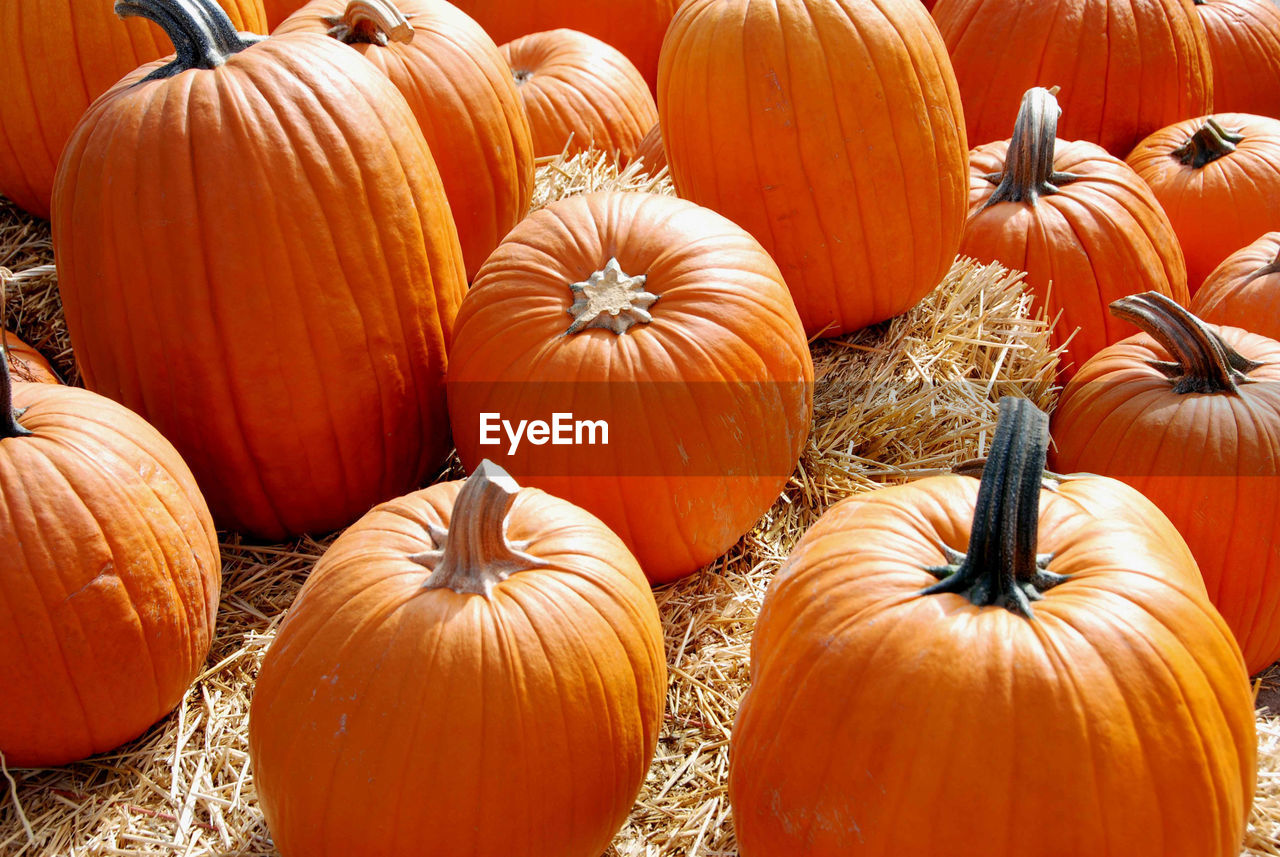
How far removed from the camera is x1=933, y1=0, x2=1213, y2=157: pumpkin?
382 centimetres

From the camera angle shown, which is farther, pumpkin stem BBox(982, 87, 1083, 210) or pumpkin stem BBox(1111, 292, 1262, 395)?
pumpkin stem BBox(982, 87, 1083, 210)

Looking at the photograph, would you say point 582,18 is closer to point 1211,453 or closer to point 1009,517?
point 1211,453

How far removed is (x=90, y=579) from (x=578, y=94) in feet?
8.22

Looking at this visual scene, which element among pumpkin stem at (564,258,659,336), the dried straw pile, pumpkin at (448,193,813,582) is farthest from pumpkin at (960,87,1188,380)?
pumpkin stem at (564,258,659,336)

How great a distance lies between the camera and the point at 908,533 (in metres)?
1.77

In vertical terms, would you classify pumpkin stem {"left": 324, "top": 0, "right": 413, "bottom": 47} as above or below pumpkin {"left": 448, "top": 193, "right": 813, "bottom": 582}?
above

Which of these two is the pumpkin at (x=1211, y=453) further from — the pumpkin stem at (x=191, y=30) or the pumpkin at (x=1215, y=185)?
the pumpkin stem at (x=191, y=30)

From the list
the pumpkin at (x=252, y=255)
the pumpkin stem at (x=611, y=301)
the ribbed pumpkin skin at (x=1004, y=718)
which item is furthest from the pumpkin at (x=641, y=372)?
the ribbed pumpkin skin at (x=1004, y=718)

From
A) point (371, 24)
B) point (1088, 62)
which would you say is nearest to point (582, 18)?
point (371, 24)

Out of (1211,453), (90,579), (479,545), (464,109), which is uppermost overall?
(464,109)

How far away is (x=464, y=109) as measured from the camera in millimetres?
2869

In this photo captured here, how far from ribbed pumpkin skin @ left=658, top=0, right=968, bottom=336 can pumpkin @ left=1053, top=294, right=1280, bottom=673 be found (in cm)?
56

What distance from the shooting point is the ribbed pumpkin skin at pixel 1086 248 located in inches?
127

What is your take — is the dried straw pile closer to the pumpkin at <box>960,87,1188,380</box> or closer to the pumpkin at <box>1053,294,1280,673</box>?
the pumpkin at <box>960,87,1188,380</box>
